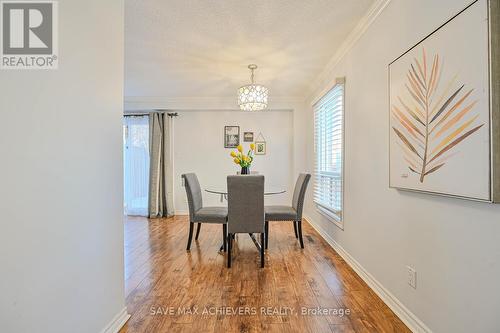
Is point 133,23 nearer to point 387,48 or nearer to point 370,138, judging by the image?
point 387,48

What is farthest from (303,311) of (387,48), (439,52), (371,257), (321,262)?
(387,48)

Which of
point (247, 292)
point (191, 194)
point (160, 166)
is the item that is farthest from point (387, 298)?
point (160, 166)

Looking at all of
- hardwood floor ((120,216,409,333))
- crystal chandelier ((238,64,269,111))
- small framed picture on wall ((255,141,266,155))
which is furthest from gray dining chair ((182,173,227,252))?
small framed picture on wall ((255,141,266,155))

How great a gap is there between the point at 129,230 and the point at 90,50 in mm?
3457

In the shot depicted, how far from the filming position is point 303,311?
71.2 inches

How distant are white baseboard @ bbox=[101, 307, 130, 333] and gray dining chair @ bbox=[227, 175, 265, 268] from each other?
1.06 meters

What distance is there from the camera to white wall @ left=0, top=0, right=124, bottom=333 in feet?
3.23

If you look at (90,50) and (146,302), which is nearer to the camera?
(90,50)

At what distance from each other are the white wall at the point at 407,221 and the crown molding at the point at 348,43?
2.4 inches

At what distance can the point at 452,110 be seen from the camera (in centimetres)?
125

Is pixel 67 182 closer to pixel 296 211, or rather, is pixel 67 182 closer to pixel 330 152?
pixel 296 211

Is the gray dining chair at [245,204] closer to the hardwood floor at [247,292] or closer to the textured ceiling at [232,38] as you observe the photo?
the hardwood floor at [247,292]

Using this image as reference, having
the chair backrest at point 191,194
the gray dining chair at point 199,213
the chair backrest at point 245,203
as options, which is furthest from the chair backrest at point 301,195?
the chair backrest at point 191,194

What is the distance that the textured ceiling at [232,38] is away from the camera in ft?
6.96
